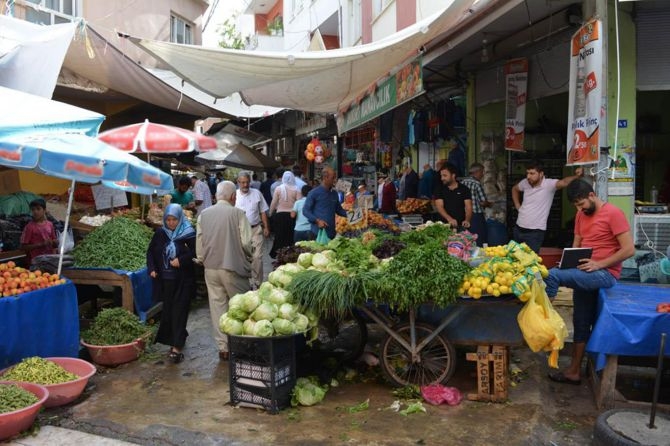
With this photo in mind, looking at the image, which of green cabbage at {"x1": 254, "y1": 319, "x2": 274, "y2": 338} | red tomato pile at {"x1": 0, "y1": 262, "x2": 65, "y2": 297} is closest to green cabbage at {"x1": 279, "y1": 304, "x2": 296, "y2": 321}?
green cabbage at {"x1": 254, "y1": 319, "x2": 274, "y2": 338}

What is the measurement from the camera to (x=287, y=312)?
17.0ft

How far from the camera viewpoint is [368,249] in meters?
6.11

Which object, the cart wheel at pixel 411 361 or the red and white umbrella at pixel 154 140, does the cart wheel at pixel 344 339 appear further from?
the red and white umbrella at pixel 154 140

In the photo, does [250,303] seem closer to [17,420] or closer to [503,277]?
[17,420]

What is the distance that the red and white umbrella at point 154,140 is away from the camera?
27.5 ft

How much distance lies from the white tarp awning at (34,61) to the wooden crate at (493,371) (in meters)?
7.22

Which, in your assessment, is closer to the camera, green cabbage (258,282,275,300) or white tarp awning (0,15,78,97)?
green cabbage (258,282,275,300)

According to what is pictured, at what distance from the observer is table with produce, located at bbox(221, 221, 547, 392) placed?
504cm

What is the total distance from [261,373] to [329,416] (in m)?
0.69

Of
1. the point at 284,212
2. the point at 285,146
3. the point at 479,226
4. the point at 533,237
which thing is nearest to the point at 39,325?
the point at 284,212

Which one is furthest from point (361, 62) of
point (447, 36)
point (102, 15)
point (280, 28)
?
point (280, 28)

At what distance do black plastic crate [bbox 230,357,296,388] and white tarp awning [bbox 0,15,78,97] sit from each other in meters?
5.78

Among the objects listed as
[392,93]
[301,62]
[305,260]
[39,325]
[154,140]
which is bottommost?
[39,325]

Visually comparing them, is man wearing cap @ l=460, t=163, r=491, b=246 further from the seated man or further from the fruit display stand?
the fruit display stand
